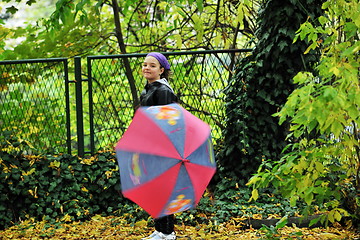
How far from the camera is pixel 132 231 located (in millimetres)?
5188

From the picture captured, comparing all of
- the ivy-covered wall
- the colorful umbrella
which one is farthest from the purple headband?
the ivy-covered wall

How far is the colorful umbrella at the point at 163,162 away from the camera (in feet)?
11.4

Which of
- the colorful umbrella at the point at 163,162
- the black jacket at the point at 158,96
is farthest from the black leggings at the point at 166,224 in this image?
the black jacket at the point at 158,96

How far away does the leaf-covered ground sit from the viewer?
4.93 m

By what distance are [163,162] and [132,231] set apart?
6.53 feet

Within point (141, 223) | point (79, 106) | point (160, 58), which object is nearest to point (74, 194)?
point (141, 223)

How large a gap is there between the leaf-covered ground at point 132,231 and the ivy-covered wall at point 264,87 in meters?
0.97

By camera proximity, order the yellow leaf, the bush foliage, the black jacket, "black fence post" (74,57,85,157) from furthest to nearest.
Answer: "black fence post" (74,57,85,157), the bush foliage, the yellow leaf, the black jacket

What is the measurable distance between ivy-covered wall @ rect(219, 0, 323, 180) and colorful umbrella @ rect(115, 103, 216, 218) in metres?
2.22

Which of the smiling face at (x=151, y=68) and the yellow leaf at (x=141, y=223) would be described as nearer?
the smiling face at (x=151, y=68)

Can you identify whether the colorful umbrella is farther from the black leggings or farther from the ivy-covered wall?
the ivy-covered wall

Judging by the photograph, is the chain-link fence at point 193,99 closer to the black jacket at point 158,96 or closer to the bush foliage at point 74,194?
the bush foliage at point 74,194

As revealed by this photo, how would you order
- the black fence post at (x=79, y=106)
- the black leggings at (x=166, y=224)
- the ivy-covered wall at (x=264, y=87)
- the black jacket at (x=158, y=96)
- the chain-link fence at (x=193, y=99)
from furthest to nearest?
Result: the chain-link fence at (x=193, y=99) → the black fence post at (x=79, y=106) → the ivy-covered wall at (x=264, y=87) → the black leggings at (x=166, y=224) → the black jacket at (x=158, y=96)

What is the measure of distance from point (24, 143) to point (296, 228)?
3339mm
